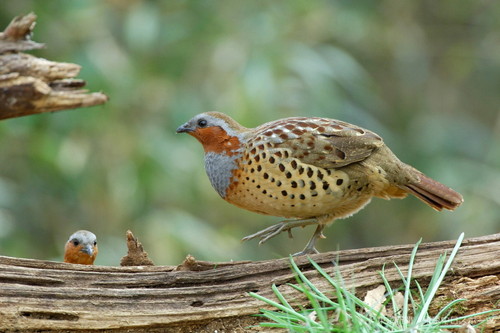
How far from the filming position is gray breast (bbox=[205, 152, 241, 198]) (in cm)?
545

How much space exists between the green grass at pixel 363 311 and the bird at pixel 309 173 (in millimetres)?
690

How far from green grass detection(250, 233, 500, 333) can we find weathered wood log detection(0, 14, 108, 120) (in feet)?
7.91

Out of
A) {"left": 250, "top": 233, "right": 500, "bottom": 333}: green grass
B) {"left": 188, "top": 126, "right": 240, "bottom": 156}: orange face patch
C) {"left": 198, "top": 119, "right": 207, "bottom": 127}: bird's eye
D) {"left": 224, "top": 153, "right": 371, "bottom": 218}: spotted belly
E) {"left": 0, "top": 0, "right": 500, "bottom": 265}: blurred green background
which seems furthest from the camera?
{"left": 0, "top": 0, "right": 500, "bottom": 265}: blurred green background

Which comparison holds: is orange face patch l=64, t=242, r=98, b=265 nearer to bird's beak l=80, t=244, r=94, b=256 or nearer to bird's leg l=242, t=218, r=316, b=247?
bird's beak l=80, t=244, r=94, b=256

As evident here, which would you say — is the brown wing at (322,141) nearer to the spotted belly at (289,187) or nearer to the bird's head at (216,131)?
the spotted belly at (289,187)

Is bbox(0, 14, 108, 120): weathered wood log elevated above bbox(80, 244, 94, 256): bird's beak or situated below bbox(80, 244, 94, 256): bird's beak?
above

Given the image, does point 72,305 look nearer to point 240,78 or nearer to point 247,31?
point 240,78

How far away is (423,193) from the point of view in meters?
5.48

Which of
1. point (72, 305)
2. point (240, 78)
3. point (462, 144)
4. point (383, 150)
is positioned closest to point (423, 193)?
point (383, 150)

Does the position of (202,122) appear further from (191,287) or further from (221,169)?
(191,287)

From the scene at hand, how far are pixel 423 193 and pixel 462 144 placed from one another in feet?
20.3

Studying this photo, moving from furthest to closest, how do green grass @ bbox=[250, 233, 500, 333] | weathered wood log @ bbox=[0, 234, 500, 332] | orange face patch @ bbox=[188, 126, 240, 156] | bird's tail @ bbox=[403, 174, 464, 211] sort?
1. orange face patch @ bbox=[188, 126, 240, 156]
2. bird's tail @ bbox=[403, 174, 464, 211]
3. weathered wood log @ bbox=[0, 234, 500, 332]
4. green grass @ bbox=[250, 233, 500, 333]

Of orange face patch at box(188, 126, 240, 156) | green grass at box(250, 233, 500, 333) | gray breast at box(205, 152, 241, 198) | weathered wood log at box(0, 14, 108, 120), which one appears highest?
weathered wood log at box(0, 14, 108, 120)

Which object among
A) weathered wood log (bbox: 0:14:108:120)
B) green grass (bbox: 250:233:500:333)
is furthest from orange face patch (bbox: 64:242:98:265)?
green grass (bbox: 250:233:500:333)
